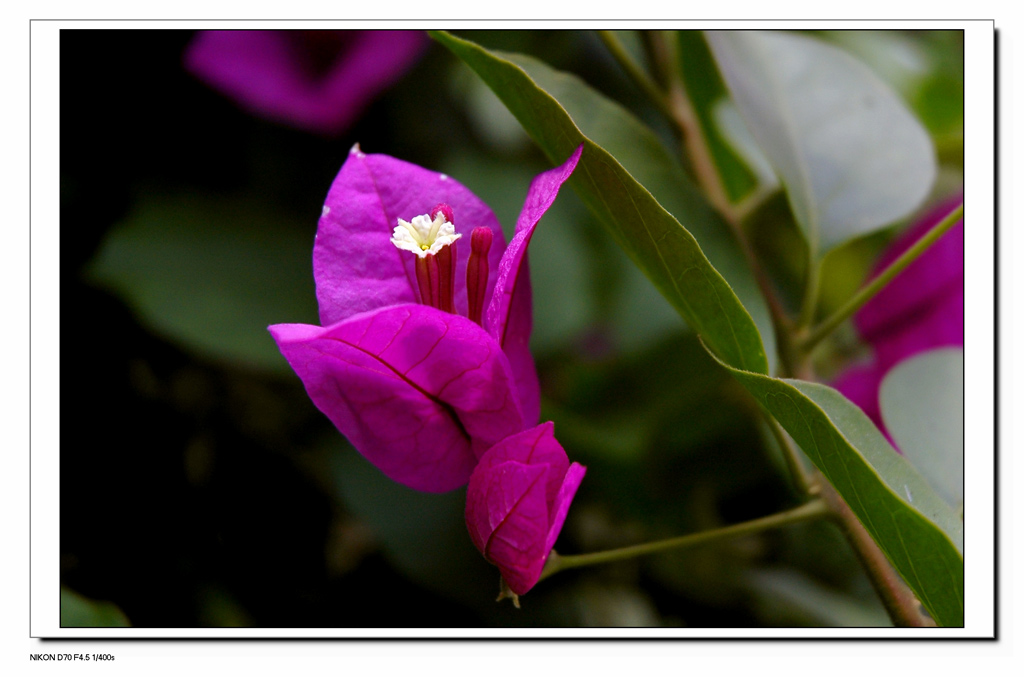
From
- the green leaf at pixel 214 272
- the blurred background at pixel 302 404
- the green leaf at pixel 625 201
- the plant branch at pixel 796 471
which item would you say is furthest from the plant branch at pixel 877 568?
the green leaf at pixel 214 272

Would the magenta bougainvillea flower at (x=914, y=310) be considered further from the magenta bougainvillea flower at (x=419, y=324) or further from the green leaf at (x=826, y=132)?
the magenta bougainvillea flower at (x=419, y=324)

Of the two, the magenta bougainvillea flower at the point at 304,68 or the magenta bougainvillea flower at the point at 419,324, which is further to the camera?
the magenta bougainvillea flower at the point at 304,68

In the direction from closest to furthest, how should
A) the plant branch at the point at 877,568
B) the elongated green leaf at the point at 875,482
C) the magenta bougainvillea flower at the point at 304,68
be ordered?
the elongated green leaf at the point at 875,482, the plant branch at the point at 877,568, the magenta bougainvillea flower at the point at 304,68

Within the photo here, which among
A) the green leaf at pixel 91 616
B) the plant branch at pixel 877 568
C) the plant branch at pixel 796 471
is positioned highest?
the plant branch at pixel 796 471

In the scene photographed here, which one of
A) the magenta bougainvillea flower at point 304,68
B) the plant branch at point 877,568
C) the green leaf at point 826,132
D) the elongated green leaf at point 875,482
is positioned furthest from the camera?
the magenta bougainvillea flower at point 304,68

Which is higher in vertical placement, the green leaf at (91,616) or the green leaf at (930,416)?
the green leaf at (930,416)

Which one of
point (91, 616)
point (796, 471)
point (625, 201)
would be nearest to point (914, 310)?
point (796, 471)
